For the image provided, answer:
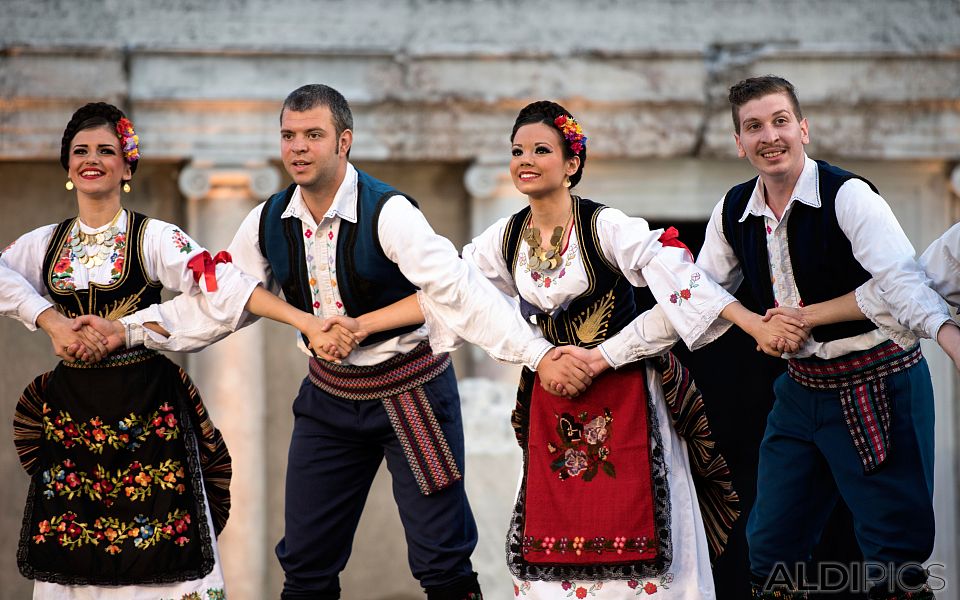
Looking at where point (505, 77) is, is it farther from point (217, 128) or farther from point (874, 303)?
point (874, 303)

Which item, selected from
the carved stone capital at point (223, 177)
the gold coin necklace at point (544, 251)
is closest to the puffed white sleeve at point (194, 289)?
the gold coin necklace at point (544, 251)

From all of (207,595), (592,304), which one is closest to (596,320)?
(592,304)

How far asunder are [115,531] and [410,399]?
3.27ft

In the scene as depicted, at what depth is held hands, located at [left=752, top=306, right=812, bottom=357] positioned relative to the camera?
3723 millimetres

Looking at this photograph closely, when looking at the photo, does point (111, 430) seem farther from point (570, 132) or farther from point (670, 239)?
point (670, 239)

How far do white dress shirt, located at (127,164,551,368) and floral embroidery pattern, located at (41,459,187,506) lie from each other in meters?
0.39

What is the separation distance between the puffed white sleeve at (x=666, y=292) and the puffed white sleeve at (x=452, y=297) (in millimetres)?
277

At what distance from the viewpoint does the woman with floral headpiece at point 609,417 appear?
373 centimetres

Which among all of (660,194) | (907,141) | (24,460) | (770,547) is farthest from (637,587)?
(907,141)

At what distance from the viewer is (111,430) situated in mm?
4066

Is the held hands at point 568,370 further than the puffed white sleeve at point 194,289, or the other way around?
the puffed white sleeve at point 194,289

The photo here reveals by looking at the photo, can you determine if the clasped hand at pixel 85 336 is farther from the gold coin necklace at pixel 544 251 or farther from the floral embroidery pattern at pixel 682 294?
the floral embroidery pattern at pixel 682 294

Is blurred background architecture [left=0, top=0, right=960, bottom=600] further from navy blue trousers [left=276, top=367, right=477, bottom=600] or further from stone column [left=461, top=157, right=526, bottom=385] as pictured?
navy blue trousers [left=276, top=367, right=477, bottom=600]

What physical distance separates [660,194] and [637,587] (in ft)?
11.0
